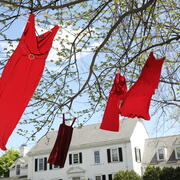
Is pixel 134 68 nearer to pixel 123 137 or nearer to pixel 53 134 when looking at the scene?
pixel 123 137

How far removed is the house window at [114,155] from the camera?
2339cm

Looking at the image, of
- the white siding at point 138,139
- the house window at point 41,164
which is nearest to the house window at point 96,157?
the white siding at point 138,139

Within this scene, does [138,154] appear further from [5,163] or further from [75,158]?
[5,163]

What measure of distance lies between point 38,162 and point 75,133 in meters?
4.40

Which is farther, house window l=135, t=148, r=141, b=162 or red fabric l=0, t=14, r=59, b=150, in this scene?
house window l=135, t=148, r=141, b=162

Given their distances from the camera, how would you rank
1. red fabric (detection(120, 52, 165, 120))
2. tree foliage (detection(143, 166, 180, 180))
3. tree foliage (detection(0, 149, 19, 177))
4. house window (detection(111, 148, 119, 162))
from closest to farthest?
red fabric (detection(120, 52, 165, 120)) < tree foliage (detection(143, 166, 180, 180)) < house window (detection(111, 148, 119, 162)) < tree foliage (detection(0, 149, 19, 177))

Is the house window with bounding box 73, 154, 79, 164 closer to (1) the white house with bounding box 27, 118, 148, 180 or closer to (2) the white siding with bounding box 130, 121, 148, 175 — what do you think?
(1) the white house with bounding box 27, 118, 148, 180

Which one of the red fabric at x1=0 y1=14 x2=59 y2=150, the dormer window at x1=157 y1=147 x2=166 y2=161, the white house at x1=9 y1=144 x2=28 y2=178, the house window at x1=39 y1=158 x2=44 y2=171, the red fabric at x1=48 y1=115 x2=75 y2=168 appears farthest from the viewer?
Result: the white house at x1=9 y1=144 x2=28 y2=178

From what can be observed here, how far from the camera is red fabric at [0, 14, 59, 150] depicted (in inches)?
124

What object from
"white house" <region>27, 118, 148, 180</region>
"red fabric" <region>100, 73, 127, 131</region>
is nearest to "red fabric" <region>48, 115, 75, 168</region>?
"red fabric" <region>100, 73, 127, 131</region>

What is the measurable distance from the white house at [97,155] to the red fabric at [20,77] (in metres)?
19.4

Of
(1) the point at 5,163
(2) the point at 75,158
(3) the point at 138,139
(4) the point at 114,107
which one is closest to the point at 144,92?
(4) the point at 114,107

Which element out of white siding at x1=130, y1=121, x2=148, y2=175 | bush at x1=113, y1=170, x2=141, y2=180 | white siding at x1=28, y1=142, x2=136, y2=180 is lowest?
bush at x1=113, y1=170, x2=141, y2=180

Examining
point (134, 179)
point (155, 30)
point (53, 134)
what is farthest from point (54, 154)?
point (53, 134)
